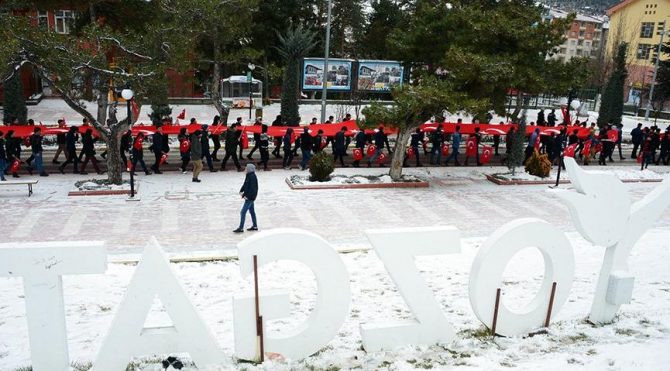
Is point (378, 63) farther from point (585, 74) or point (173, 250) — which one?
point (173, 250)

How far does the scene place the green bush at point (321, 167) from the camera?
54.9 feet

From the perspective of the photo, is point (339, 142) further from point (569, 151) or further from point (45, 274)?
point (45, 274)

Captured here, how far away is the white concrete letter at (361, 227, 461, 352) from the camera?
20.6ft

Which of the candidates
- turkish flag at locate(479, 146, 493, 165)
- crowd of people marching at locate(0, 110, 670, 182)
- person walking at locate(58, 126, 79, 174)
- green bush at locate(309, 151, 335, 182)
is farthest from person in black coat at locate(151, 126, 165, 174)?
turkish flag at locate(479, 146, 493, 165)

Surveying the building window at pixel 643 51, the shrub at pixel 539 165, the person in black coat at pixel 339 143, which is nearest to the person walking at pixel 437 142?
the shrub at pixel 539 165

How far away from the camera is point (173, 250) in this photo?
11141 millimetres

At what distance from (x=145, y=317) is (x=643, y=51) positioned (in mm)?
63178

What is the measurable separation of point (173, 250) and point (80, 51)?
6.49 meters

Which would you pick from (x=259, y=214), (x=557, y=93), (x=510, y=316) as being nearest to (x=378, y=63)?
(x=557, y=93)

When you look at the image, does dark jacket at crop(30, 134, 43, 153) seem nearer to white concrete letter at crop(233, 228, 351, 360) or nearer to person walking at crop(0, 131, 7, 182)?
person walking at crop(0, 131, 7, 182)

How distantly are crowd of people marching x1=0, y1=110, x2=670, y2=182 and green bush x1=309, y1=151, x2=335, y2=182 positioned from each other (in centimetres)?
176

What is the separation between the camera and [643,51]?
190ft

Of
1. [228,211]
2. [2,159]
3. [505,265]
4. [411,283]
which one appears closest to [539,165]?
[228,211]

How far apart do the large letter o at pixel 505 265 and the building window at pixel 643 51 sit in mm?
57292
